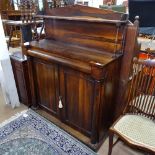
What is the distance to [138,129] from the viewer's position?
127 centimetres

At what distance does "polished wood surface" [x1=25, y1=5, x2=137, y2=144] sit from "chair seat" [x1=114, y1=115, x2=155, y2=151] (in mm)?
235

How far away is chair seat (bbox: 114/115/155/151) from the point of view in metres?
1.18

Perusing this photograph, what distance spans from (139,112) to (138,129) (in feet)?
0.74

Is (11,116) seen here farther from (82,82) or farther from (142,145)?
(142,145)

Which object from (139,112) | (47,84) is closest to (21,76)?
(47,84)

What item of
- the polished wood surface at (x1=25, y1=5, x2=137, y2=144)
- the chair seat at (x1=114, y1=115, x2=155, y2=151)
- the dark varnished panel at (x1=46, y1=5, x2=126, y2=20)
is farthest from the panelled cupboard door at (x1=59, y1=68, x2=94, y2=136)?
the dark varnished panel at (x1=46, y1=5, x2=126, y2=20)

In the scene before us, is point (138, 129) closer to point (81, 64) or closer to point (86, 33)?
point (81, 64)

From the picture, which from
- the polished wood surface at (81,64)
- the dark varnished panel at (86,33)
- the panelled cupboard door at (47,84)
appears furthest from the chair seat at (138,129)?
the panelled cupboard door at (47,84)

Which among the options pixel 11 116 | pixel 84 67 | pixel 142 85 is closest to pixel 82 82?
pixel 84 67

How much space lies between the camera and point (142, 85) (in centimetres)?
142

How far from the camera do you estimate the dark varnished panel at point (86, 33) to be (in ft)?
4.71

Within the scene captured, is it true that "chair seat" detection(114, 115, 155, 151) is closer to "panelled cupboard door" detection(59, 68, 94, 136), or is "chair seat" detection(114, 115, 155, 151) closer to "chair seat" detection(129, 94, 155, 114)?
"chair seat" detection(129, 94, 155, 114)

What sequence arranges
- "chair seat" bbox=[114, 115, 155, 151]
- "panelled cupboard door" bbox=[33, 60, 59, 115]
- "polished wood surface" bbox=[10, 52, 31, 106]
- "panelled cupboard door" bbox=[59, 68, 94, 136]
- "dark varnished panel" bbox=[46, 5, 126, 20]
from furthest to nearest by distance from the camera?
"polished wood surface" bbox=[10, 52, 31, 106] < "panelled cupboard door" bbox=[33, 60, 59, 115] < "panelled cupboard door" bbox=[59, 68, 94, 136] < "dark varnished panel" bbox=[46, 5, 126, 20] < "chair seat" bbox=[114, 115, 155, 151]

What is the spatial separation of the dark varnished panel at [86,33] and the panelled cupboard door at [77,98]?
1.08 ft
